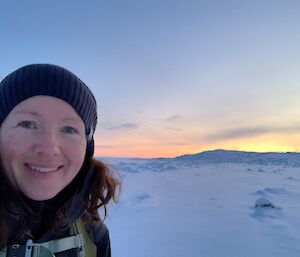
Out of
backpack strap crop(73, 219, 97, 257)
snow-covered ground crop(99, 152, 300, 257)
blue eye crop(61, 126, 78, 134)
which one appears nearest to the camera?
blue eye crop(61, 126, 78, 134)

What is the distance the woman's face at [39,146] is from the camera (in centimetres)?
122

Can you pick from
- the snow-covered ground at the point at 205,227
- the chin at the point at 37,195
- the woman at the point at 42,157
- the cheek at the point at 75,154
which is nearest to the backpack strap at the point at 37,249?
the woman at the point at 42,157

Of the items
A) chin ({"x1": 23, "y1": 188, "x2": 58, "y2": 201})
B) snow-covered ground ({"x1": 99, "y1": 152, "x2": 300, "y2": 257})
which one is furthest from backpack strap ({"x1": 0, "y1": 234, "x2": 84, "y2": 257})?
snow-covered ground ({"x1": 99, "y1": 152, "x2": 300, "y2": 257})

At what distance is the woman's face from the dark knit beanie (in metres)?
0.04

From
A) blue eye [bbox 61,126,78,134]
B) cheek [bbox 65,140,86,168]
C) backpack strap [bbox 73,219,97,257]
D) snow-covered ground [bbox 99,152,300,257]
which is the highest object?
blue eye [bbox 61,126,78,134]

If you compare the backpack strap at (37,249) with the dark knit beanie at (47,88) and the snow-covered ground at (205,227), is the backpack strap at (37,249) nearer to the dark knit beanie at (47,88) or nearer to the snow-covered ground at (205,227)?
the dark knit beanie at (47,88)

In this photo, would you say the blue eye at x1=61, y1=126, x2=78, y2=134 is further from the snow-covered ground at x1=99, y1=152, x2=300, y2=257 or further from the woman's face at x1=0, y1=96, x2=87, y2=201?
the snow-covered ground at x1=99, y1=152, x2=300, y2=257

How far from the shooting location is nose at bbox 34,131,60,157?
3.98 ft

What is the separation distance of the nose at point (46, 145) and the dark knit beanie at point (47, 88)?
23cm

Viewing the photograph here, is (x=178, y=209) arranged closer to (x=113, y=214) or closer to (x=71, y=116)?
(x=113, y=214)

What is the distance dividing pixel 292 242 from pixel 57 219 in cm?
410

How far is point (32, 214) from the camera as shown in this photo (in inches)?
52.9

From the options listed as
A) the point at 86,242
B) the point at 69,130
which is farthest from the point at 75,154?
the point at 86,242

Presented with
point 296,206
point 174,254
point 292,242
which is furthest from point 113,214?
point 296,206
